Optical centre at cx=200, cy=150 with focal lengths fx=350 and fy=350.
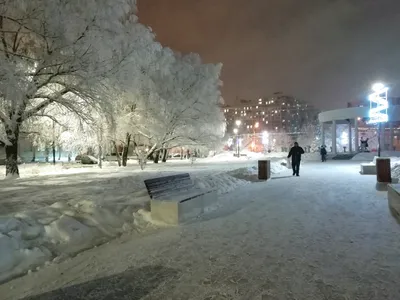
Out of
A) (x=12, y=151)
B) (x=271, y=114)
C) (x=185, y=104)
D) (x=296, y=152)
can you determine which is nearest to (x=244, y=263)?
(x=296, y=152)

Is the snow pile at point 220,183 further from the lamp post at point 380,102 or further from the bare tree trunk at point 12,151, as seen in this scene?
the lamp post at point 380,102

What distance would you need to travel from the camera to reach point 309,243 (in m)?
6.05

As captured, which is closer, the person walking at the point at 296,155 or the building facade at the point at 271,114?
the person walking at the point at 296,155

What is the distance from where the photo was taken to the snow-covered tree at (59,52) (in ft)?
51.2

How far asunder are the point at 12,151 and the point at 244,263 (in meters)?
16.7

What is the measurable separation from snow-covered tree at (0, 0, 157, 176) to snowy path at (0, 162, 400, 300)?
1094 cm

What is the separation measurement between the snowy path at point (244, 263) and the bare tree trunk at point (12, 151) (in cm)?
1360

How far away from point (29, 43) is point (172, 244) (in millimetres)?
16046

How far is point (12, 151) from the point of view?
1817cm

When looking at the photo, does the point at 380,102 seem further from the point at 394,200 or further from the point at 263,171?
the point at 394,200

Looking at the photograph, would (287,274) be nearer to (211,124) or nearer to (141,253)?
(141,253)

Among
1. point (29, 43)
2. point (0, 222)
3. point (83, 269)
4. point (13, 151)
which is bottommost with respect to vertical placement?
point (83, 269)

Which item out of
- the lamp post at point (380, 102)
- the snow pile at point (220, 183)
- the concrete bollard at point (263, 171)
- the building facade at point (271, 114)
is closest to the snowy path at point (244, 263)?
the snow pile at point (220, 183)

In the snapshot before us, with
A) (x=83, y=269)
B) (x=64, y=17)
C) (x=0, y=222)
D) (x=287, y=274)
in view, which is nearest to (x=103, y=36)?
(x=64, y=17)
